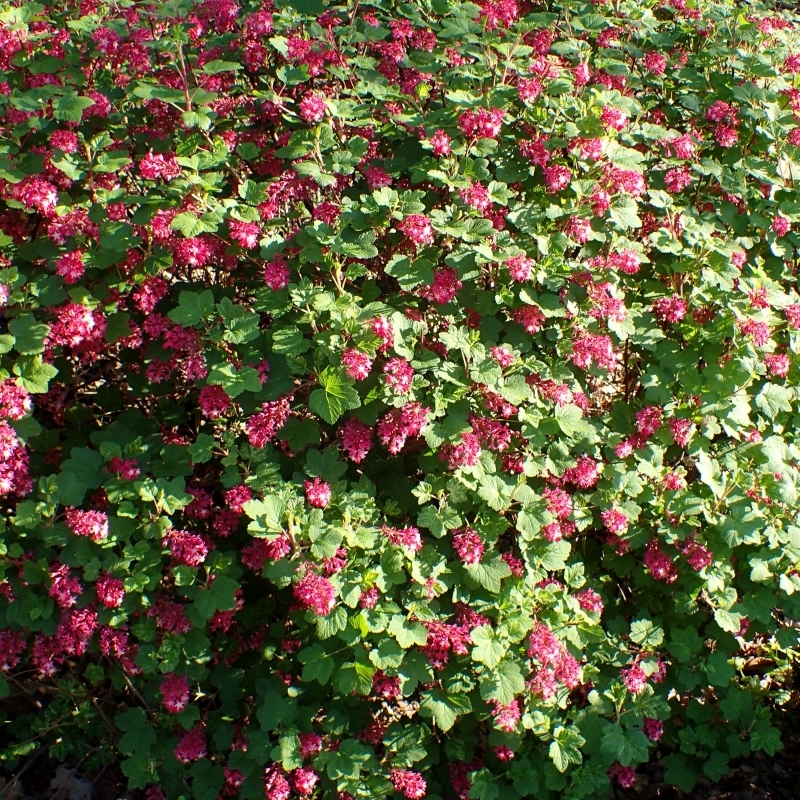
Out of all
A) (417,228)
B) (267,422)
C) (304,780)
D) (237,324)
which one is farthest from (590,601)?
(237,324)

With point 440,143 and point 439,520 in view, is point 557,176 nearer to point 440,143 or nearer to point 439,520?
point 440,143

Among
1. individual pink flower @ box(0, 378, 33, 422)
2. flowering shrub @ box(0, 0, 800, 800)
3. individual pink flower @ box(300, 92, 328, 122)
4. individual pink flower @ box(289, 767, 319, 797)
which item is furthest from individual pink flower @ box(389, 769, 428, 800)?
individual pink flower @ box(300, 92, 328, 122)

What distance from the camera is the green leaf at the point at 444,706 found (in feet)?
8.79

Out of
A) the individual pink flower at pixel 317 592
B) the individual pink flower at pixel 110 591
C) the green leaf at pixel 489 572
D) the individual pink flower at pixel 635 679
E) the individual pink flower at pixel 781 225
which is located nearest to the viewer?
the individual pink flower at pixel 317 592

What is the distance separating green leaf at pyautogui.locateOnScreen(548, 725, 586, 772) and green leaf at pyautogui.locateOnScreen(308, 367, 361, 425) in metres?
1.27

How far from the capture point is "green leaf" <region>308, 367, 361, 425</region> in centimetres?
249

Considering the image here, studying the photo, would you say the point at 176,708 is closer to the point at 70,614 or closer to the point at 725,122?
the point at 70,614

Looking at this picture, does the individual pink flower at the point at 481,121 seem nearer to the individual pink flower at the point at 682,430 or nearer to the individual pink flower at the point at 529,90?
the individual pink flower at the point at 529,90

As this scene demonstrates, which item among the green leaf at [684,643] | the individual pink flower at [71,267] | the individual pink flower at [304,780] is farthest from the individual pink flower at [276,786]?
the individual pink flower at [71,267]

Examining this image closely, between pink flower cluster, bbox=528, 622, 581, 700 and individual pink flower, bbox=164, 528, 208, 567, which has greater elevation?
individual pink flower, bbox=164, 528, 208, 567

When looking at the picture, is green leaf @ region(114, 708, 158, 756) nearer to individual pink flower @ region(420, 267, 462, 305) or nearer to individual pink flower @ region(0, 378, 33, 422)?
individual pink flower @ region(0, 378, 33, 422)

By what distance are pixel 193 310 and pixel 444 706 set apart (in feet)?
4.75

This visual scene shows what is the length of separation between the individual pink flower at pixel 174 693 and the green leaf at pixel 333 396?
99 cm

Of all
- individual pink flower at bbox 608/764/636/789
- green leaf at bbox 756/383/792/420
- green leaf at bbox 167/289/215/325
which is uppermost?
green leaf at bbox 167/289/215/325
